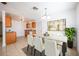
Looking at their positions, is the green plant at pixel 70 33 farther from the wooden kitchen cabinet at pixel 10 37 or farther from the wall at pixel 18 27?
the wooden kitchen cabinet at pixel 10 37

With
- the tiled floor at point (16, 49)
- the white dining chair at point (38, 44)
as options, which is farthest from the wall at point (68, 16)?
the tiled floor at point (16, 49)

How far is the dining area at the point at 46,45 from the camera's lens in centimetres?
199

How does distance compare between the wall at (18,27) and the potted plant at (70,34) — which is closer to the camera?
the potted plant at (70,34)

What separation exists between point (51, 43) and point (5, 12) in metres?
1.17

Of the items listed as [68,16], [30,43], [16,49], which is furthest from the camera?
[30,43]

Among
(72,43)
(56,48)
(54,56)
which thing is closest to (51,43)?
(56,48)

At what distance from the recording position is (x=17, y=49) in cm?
205

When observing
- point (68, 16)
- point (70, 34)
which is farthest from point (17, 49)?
point (68, 16)

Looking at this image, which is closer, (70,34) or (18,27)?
(70,34)

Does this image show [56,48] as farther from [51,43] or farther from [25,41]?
[25,41]

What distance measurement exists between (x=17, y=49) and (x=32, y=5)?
100cm

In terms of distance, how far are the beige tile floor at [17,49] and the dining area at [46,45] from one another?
10cm

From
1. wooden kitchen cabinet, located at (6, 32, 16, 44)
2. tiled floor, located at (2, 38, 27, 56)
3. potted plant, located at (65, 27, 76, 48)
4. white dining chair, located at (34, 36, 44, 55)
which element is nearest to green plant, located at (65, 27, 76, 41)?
potted plant, located at (65, 27, 76, 48)

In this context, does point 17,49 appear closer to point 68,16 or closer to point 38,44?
point 38,44
